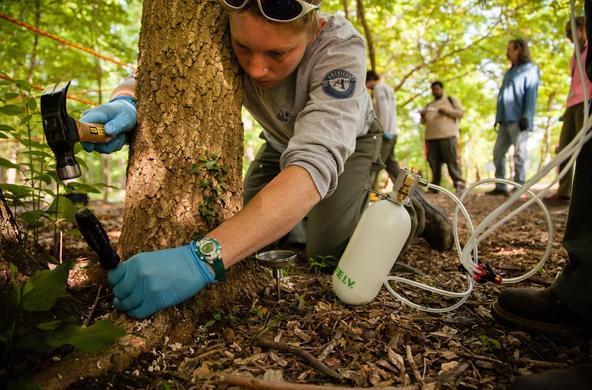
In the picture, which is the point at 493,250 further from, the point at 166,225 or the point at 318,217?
the point at 166,225

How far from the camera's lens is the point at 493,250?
3.16 metres

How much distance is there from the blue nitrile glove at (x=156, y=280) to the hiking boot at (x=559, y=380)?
124cm

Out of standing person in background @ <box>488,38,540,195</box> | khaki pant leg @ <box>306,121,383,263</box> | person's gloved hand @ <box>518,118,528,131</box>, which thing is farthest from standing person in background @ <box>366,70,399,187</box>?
khaki pant leg @ <box>306,121,383,263</box>

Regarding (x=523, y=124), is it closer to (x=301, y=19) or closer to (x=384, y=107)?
(x=384, y=107)

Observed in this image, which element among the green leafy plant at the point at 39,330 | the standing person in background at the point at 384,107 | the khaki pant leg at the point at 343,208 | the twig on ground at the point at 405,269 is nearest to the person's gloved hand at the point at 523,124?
the standing person in background at the point at 384,107

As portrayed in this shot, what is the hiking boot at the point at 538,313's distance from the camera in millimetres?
1630

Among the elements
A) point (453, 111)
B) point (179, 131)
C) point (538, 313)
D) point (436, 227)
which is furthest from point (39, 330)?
point (453, 111)

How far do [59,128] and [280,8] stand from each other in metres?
1.12

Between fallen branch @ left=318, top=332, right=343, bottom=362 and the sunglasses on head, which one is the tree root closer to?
fallen branch @ left=318, top=332, right=343, bottom=362

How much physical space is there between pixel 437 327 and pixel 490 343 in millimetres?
239

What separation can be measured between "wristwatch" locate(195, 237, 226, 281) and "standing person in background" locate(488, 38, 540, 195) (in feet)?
20.6

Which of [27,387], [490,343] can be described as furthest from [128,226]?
[490,343]

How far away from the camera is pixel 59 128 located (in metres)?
1.45

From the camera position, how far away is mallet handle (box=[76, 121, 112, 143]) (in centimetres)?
167
